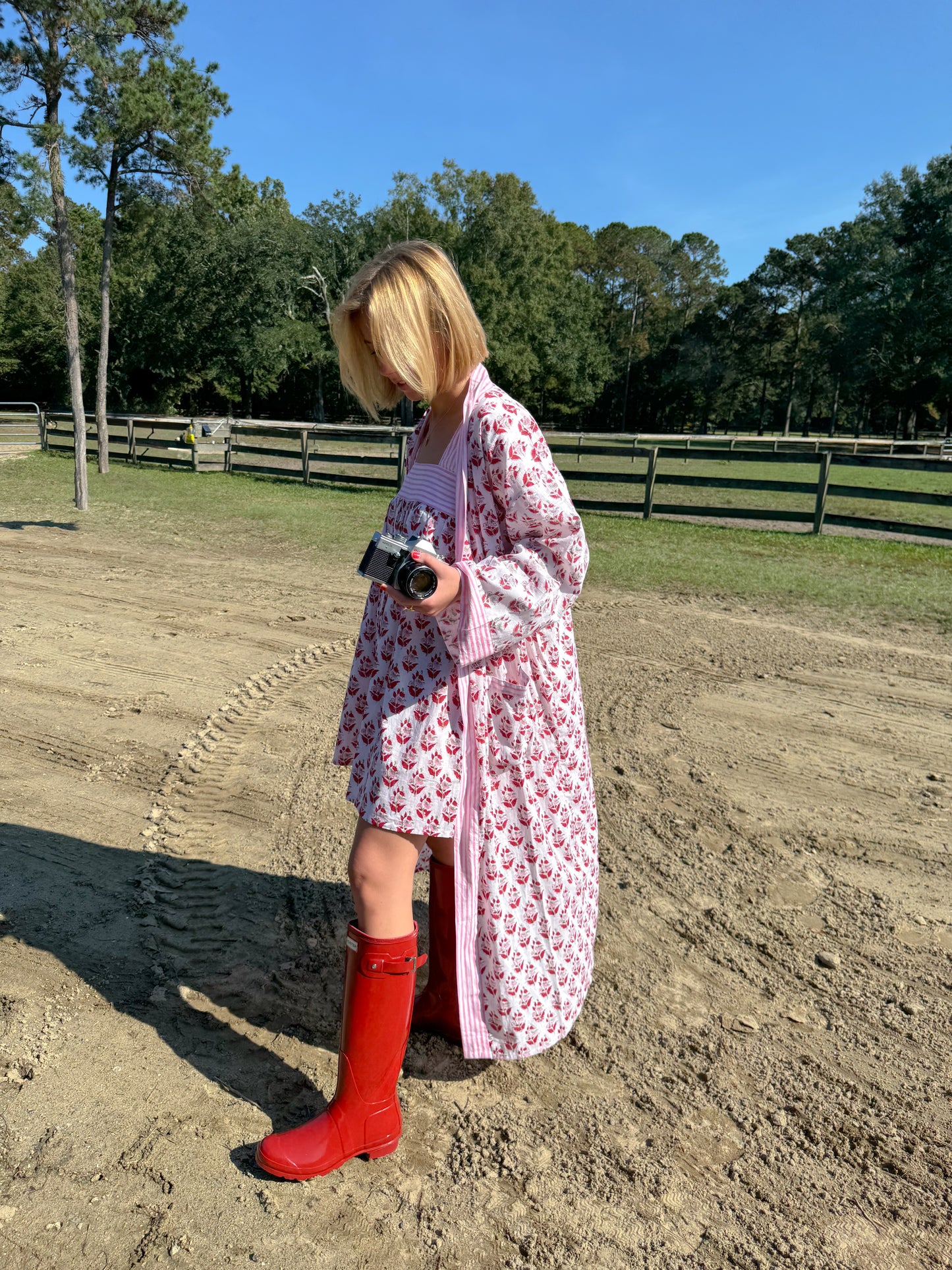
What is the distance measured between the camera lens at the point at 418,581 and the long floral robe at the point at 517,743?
0.09 metres

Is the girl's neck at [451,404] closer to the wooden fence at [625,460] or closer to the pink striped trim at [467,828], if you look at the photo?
the pink striped trim at [467,828]

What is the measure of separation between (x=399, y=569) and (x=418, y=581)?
43 millimetres

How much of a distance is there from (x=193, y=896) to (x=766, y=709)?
A: 3246 millimetres

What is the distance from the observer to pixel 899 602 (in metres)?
7.86

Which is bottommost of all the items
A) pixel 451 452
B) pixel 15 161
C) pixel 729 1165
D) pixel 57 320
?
pixel 729 1165

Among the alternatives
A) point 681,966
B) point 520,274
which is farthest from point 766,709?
point 520,274

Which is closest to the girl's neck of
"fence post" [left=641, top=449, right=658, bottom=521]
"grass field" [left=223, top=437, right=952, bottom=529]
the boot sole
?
the boot sole

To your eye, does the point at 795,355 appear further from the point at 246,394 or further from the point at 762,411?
the point at 246,394

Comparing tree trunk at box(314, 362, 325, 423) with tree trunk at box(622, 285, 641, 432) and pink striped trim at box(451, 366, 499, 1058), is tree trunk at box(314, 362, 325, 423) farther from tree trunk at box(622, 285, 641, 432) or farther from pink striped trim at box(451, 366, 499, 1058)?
pink striped trim at box(451, 366, 499, 1058)

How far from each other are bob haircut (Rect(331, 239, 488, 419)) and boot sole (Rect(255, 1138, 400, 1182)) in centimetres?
163

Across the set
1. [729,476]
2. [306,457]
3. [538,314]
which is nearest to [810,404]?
[538,314]

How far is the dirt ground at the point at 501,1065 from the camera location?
69.9 inches

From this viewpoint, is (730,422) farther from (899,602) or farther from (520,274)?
(899,602)

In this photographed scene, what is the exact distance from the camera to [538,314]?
4631 cm
